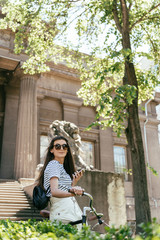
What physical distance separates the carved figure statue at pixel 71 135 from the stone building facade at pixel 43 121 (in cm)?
469

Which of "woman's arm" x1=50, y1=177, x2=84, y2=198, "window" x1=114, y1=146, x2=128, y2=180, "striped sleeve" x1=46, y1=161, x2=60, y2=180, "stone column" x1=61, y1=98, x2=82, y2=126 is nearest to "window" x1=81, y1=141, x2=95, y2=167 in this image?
"stone column" x1=61, y1=98, x2=82, y2=126

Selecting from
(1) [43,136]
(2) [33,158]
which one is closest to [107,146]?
(1) [43,136]

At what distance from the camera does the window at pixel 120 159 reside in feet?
83.5

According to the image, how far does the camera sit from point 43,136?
22453 millimetres

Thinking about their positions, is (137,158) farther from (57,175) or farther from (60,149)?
(57,175)

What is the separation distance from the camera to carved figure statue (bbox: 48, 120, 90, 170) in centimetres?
1082

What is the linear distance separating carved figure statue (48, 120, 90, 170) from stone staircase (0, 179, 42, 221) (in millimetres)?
2423

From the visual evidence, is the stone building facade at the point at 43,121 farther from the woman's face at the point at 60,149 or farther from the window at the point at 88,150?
the woman's face at the point at 60,149

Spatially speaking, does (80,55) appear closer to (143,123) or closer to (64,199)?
(64,199)

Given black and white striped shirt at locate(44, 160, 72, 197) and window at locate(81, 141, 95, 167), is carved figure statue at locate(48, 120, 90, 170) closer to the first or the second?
black and white striped shirt at locate(44, 160, 72, 197)

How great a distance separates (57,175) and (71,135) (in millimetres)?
8387

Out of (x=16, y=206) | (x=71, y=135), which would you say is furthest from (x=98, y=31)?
(x=16, y=206)

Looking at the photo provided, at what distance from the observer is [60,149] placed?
3.62 m

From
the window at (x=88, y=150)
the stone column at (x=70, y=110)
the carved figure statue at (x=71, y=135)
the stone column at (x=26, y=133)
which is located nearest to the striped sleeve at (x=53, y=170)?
the carved figure statue at (x=71, y=135)
